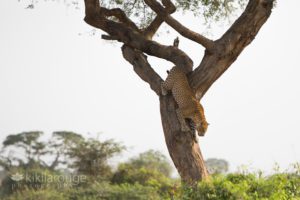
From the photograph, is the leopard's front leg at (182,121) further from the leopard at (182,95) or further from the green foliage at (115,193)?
the green foliage at (115,193)

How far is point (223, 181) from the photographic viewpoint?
3.94 metres

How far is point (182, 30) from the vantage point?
6352 millimetres

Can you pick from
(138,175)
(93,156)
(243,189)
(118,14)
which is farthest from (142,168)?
(243,189)

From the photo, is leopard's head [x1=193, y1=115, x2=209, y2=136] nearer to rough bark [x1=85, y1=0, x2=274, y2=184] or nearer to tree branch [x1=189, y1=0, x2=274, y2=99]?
rough bark [x1=85, y1=0, x2=274, y2=184]

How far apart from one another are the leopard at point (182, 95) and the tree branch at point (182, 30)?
1.41 ft

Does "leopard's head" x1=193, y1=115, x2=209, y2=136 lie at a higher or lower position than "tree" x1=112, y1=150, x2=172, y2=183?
lower

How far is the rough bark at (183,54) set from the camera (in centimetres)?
575

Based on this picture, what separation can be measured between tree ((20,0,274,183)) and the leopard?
6cm

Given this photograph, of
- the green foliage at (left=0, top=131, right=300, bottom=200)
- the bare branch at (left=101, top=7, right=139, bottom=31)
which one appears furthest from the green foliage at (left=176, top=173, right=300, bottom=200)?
the bare branch at (left=101, top=7, right=139, bottom=31)

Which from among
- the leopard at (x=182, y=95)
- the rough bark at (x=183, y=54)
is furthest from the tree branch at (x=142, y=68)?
the leopard at (x=182, y=95)

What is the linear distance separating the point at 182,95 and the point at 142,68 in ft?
2.31

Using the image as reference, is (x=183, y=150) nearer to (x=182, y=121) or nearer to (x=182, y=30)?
(x=182, y=121)

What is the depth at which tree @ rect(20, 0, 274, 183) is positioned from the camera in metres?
5.76

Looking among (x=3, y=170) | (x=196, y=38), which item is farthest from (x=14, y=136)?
(x=196, y=38)
